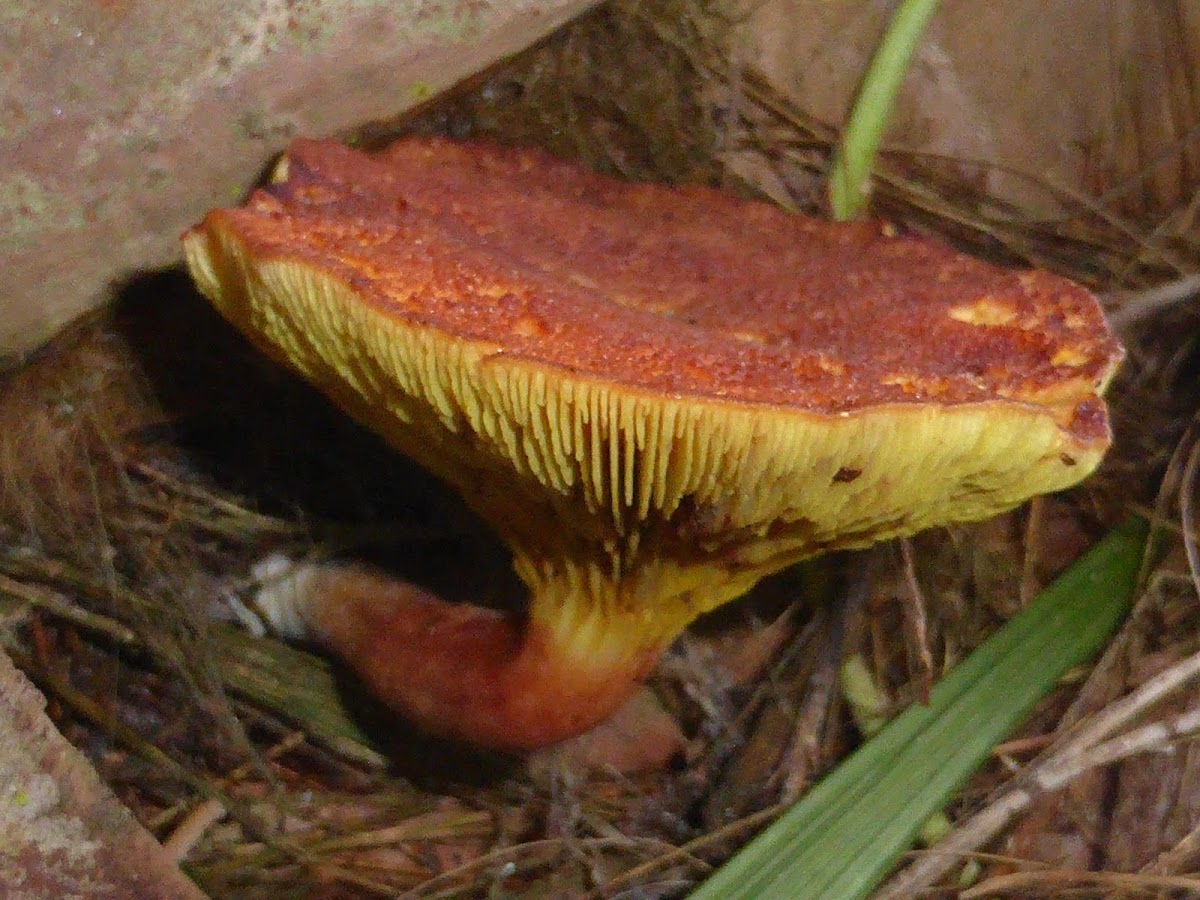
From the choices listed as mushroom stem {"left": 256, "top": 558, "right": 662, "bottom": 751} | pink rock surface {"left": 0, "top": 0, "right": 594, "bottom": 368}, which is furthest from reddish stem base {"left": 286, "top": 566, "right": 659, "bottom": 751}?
pink rock surface {"left": 0, "top": 0, "right": 594, "bottom": 368}

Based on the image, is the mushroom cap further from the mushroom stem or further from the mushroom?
the mushroom stem

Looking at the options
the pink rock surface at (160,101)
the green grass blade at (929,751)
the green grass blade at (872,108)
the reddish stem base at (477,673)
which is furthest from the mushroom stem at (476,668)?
the green grass blade at (872,108)

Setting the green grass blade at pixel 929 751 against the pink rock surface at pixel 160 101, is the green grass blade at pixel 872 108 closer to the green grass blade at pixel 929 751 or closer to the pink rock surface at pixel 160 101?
the pink rock surface at pixel 160 101

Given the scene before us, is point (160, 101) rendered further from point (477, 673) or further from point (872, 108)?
point (872, 108)

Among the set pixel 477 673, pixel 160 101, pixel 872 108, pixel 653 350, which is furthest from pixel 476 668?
pixel 872 108

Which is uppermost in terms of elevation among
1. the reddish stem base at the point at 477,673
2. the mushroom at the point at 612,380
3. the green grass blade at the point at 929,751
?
the mushroom at the point at 612,380

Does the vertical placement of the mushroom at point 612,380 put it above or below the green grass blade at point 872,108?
below
